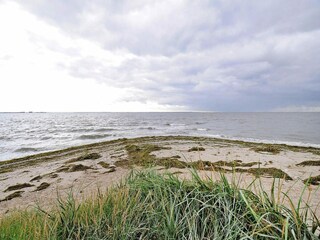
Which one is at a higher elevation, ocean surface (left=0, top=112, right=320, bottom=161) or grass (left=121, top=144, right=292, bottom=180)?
grass (left=121, top=144, right=292, bottom=180)

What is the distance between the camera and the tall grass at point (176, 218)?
2.15 meters

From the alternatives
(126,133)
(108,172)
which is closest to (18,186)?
(108,172)

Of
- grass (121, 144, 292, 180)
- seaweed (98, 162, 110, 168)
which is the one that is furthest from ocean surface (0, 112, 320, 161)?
grass (121, 144, 292, 180)

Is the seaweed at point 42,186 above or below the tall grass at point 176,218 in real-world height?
below

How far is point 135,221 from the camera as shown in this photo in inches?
103

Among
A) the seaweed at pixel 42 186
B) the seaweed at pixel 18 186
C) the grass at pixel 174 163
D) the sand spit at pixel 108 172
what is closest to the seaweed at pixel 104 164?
the sand spit at pixel 108 172

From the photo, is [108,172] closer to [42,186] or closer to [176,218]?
[42,186]

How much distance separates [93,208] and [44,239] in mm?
757

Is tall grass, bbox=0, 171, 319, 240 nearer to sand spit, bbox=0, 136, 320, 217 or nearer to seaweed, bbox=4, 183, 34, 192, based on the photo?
sand spit, bbox=0, 136, 320, 217

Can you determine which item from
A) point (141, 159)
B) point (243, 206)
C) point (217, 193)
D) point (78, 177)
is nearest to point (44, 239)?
point (217, 193)

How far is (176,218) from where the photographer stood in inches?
95.9

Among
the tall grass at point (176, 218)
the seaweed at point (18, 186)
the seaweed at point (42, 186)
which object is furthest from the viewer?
the seaweed at point (18, 186)

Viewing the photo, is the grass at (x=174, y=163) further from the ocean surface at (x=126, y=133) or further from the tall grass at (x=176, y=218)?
the ocean surface at (x=126, y=133)

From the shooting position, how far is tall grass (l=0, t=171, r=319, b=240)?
215 cm
